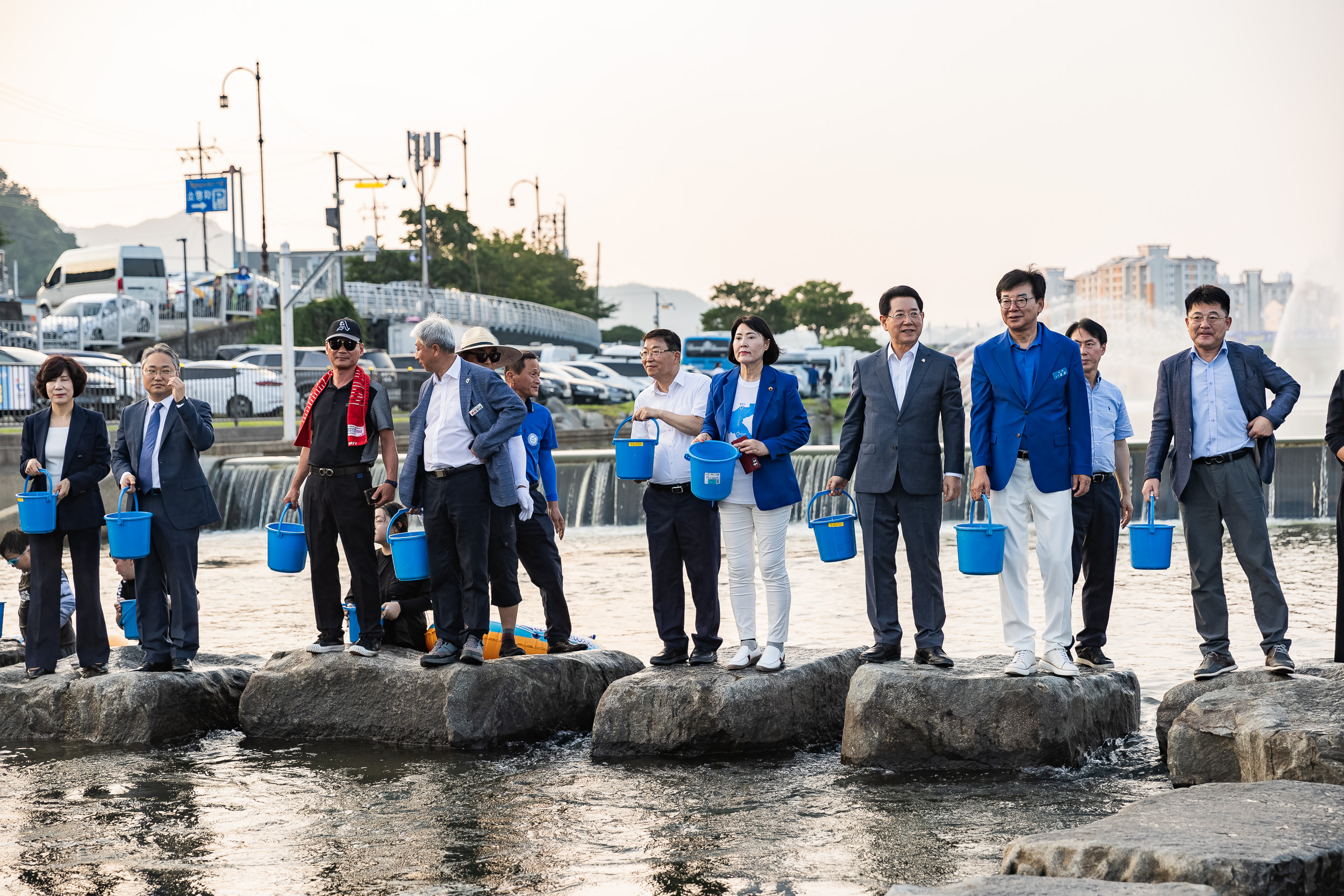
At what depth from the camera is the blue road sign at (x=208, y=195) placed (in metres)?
45.3

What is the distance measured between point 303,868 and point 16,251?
5847 inches

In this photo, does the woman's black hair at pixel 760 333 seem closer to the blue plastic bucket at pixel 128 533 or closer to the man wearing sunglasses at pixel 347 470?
the man wearing sunglasses at pixel 347 470

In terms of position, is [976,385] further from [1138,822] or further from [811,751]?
[1138,822]

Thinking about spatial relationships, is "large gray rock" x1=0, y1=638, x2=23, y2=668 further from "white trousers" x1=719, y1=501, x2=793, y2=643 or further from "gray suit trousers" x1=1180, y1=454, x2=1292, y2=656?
"gray suit trousers" x1=1180, y1=454, x2=1292, y2=656

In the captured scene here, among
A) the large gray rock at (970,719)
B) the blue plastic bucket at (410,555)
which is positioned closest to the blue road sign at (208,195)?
the blue plastic bucket at (410,555)

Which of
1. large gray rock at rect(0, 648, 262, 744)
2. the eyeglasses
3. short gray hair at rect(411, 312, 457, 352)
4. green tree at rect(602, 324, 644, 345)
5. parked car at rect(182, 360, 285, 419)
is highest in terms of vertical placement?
green tree at rect(602, 324, 644, 345)

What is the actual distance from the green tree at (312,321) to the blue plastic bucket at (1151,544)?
38.7 m

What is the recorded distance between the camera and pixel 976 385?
6055 millimetres

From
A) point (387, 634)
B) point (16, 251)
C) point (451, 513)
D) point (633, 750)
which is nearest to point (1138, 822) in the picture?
point (633, 750)

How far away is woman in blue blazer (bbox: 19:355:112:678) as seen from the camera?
7332mm

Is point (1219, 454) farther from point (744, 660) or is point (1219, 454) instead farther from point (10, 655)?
point (10, 655)

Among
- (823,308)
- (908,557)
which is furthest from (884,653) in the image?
(823,308)

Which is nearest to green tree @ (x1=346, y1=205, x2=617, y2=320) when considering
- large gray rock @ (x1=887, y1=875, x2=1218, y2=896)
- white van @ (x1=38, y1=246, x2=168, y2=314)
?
white van @ (x1=38, y1=246, x2=168, y2=314)

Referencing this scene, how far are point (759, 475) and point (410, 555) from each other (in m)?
1.84
